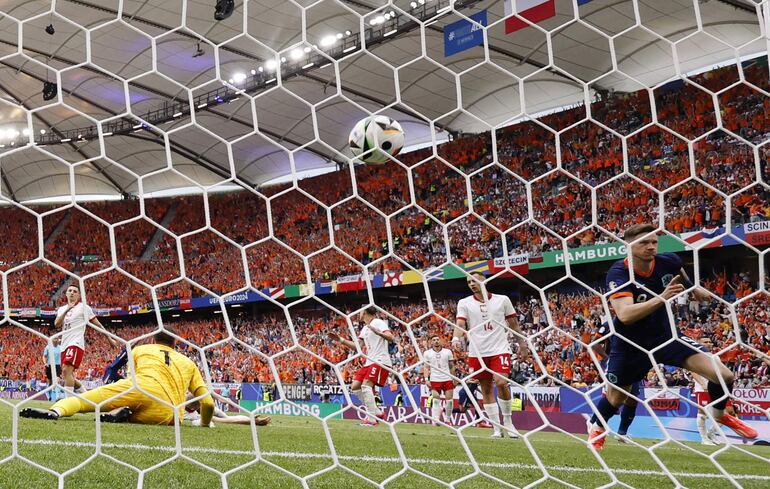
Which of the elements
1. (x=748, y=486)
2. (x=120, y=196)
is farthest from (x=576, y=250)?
(x=120, y=196)

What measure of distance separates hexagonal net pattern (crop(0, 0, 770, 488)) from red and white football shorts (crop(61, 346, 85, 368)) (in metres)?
0.02

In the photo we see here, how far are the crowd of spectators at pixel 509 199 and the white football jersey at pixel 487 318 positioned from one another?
774 millimetres

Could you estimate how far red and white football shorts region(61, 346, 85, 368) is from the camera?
639cm

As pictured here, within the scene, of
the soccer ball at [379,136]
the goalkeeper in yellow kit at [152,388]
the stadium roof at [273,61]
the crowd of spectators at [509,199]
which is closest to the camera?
the goalkeeper in yellow kit at [152,388]

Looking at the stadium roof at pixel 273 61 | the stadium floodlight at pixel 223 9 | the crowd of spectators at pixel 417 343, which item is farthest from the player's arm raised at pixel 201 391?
the stadium floodlight at pixel 223 9

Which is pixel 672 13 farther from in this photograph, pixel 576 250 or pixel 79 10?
pixel 79 10

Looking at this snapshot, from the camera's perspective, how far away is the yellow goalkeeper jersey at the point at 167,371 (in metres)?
4.04

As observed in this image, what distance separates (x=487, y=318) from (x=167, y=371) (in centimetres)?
257

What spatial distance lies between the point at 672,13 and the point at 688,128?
395 cm

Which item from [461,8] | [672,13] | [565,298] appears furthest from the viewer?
[461,8]

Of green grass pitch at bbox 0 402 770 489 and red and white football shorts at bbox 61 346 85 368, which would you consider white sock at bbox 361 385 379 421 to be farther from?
red and white football shorts at bbox 61 346 85 368

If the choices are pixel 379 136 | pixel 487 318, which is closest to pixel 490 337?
pixel 487 318

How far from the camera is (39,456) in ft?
9.34

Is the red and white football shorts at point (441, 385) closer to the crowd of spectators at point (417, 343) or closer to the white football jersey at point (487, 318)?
the crowd of spectators at point (417, 343)
